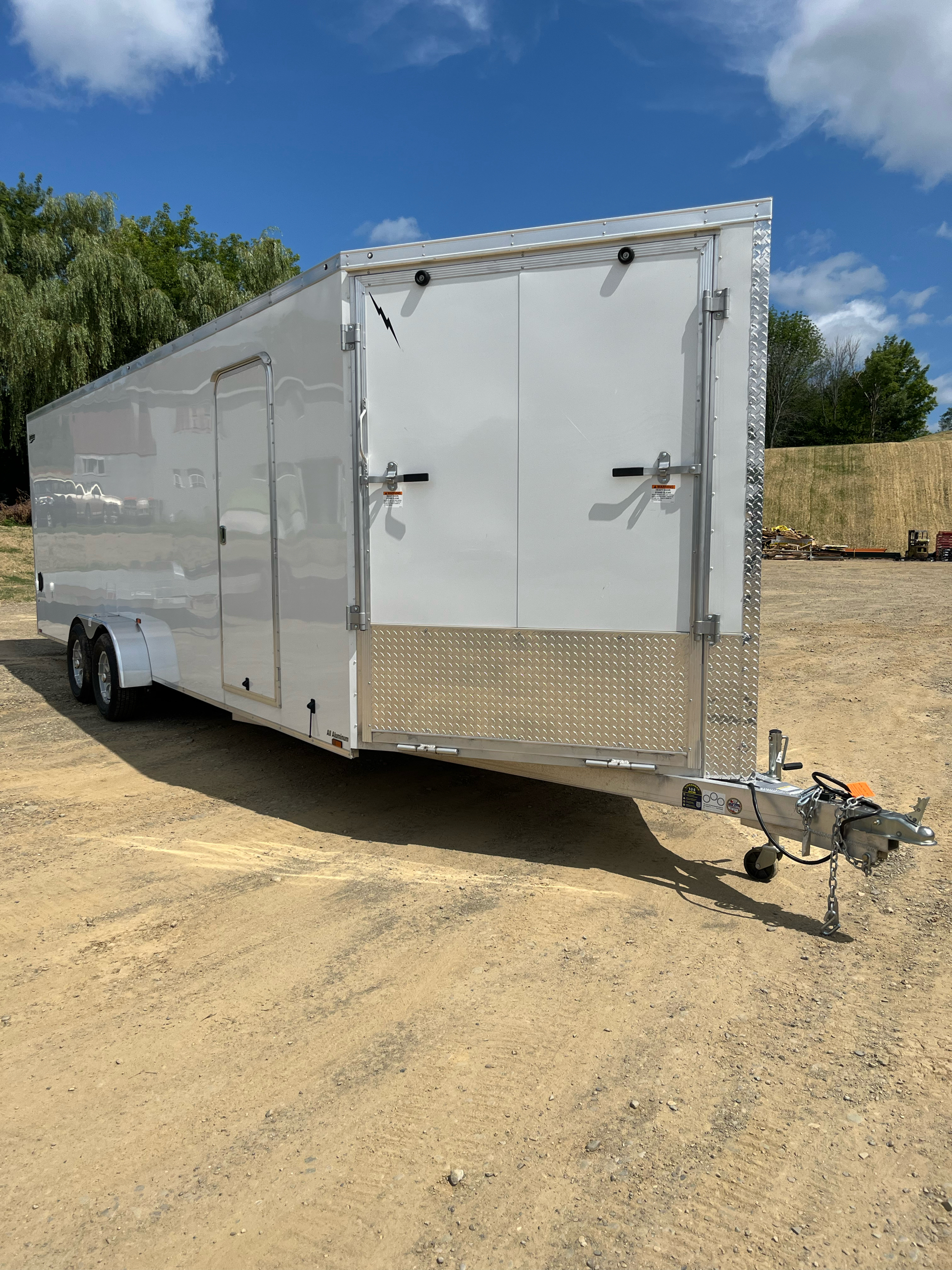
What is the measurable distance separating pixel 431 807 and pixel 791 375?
71.6m

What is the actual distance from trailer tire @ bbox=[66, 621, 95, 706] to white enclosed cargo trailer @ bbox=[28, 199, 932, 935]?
3.97 meters

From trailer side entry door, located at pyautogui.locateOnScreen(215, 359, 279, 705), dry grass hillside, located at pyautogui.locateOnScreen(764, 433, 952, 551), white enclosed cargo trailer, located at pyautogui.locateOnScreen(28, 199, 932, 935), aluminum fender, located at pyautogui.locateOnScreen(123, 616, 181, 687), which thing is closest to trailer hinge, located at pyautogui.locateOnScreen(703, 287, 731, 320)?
white enclosed cargo trailer, located at pyautogui.locateOnScreen(28, 199, 932, 935)

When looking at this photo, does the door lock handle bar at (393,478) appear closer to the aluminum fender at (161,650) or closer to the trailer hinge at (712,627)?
the trailer hinge at (712,627)

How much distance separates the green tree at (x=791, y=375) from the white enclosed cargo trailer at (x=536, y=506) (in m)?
66.7

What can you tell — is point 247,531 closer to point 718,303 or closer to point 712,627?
point 712,627

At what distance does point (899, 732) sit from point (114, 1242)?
7.02 metres

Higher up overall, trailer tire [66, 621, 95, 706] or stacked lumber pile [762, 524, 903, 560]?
stacked lumber pile [762, 524, 903, 560]

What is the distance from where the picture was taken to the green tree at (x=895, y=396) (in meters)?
65.1

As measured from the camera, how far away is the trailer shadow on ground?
4.54 metres

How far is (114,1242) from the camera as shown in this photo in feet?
7.14

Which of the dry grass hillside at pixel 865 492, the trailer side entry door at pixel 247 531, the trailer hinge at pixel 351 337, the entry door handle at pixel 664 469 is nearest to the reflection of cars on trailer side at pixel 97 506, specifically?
the trailer side entry door at pixel 247 531

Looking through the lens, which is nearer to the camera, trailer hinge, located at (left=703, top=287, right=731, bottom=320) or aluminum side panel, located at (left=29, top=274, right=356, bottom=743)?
trailer hinge, located at (left=703, top=287, right=731, bottom=320)

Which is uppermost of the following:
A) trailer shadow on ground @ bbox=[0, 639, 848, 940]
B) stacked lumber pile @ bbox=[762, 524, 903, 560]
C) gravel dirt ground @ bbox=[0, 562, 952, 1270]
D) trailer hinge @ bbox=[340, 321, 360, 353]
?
trailer hinge @ bbox=[340, 321, 360, 353]

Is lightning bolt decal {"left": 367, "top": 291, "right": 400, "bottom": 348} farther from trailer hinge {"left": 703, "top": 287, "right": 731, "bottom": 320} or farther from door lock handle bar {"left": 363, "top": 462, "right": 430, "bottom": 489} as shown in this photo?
trailer hinge {"left": 703, "top": 287, "right": 731, "bottom": 320}
